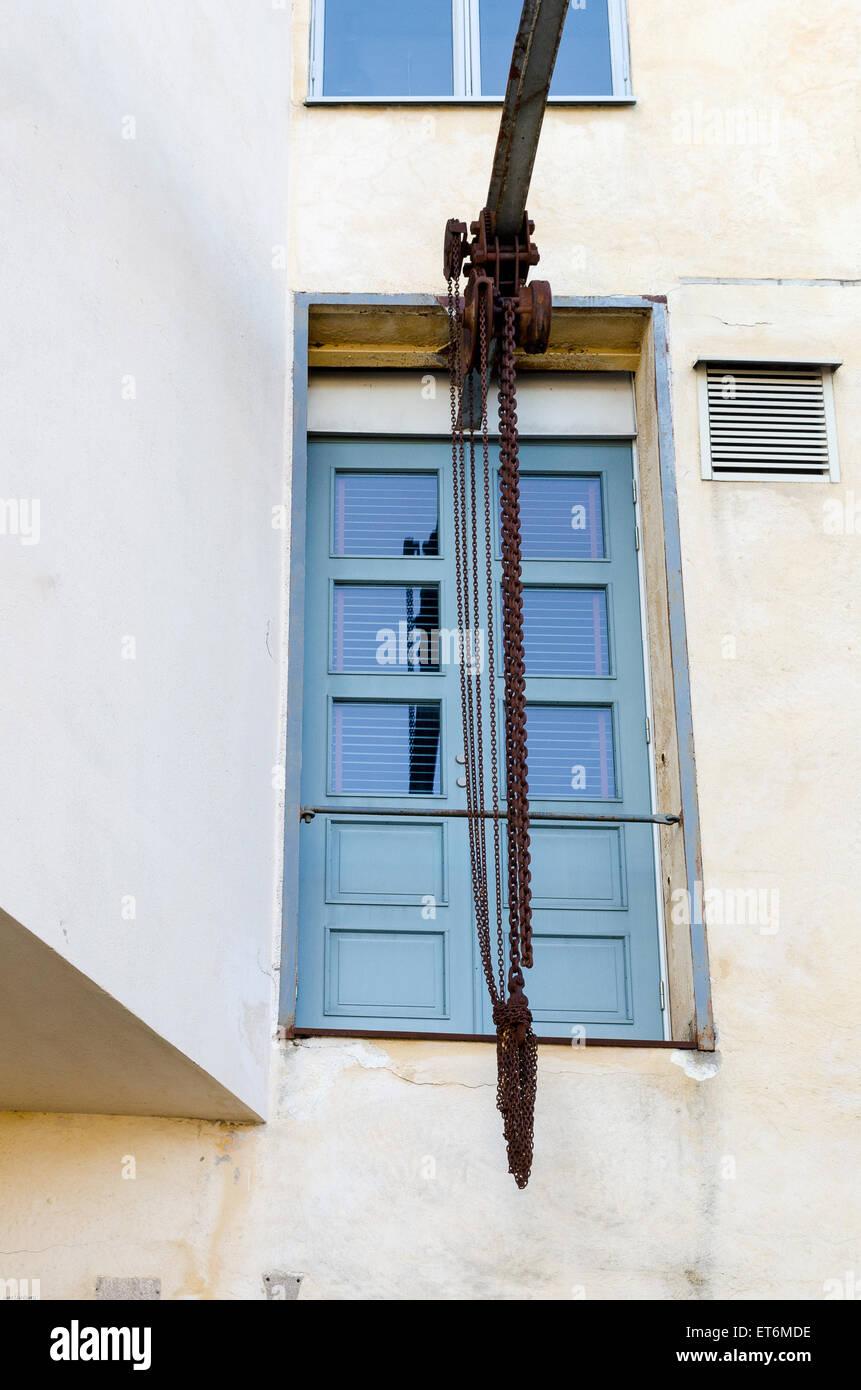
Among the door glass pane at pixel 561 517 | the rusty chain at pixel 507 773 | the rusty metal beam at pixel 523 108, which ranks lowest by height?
the rusty chain at pixel 507 773

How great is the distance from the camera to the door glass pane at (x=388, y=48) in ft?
22.6

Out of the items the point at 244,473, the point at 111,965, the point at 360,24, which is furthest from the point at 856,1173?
the point at 360,24

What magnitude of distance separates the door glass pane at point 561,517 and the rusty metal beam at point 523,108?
1044 mm

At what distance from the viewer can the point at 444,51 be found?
23.1 feet

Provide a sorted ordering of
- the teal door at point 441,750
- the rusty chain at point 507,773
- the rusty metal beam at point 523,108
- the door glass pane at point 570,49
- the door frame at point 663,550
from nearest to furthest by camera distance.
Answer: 1. the rusty chain at point 507,773
2. the rusty metal beam at point 523,108
3. the door frame at point 663,550
4. the teal door at point 441,750
5. the door glass pane at point 570,49

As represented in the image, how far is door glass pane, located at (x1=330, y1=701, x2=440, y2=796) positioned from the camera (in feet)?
19.5

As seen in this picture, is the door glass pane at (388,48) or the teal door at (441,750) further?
the door glass pane at (388,48)

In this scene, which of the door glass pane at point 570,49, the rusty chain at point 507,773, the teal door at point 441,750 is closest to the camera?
the rusty chain at point 507,773

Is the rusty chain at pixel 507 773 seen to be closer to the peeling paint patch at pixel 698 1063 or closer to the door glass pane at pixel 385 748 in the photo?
the door glass pane at pixel 385 748

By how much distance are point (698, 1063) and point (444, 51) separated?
4340 mm

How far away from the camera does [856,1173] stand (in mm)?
5105

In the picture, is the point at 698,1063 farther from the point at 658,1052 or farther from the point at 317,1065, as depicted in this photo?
the point at 317,1065

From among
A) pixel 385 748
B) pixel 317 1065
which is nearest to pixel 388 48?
pixel 385 748

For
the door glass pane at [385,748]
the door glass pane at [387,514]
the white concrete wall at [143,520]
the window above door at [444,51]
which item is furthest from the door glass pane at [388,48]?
the door glass pane at [385,748]
